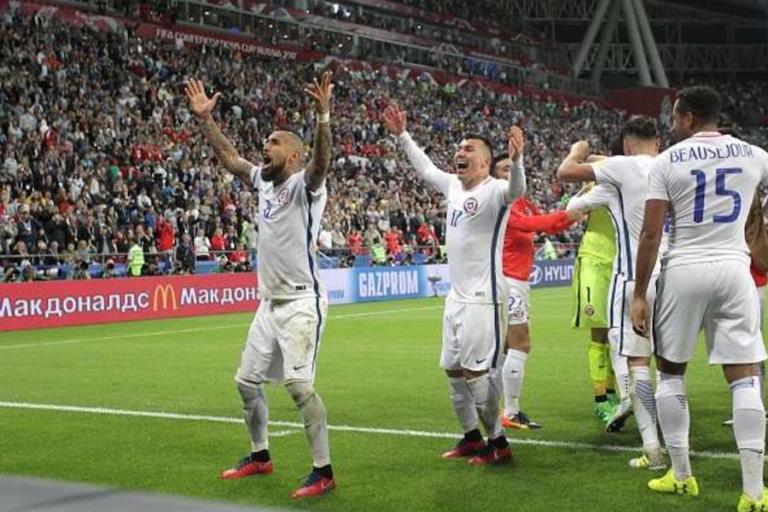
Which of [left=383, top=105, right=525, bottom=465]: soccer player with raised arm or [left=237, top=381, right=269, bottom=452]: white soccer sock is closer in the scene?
[left=237, top=381, right=269, bottom=452]: white soccer sock

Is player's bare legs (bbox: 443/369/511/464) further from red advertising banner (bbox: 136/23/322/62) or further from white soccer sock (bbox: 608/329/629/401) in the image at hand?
red advertising banner (bbox: 136/23/322/62)

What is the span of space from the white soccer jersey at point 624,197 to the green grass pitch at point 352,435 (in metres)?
1.44

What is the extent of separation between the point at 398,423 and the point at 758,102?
7064cm

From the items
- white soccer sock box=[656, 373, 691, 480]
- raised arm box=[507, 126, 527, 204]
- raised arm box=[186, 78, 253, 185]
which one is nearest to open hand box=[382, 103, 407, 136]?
raised arm box=[186, 78, 253, 185]

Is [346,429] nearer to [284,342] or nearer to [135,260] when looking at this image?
[284,342]

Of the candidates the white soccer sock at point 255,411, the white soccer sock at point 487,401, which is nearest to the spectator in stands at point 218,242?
Result: the white soccer sock at point 255,411

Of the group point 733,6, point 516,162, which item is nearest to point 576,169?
point 516,162

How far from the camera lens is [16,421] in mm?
9797

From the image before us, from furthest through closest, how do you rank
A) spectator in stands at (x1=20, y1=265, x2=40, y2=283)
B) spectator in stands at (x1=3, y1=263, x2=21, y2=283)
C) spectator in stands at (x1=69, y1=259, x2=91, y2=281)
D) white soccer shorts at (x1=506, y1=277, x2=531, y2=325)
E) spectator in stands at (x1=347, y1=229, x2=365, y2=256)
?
spectator in stands at (x1=347, y1=229, x2=365, y2=256) → spectator in stands at (x1=69, y1=259, x2=91, y2=281) → spectator in stands at (x1=3, y1=263, x2=21, y2=283) → spectator in stands at (x1=20, y1=265, x2=40, y2=283) → white soccer shorts at (x1=506, y1=277, x2=531, y2=325)

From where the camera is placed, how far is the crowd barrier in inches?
819

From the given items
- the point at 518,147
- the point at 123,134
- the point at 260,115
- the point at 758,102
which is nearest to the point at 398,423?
the point at 518,147

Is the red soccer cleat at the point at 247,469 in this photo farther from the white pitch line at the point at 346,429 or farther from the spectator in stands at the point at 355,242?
the spectator in stands at the point at 355,242

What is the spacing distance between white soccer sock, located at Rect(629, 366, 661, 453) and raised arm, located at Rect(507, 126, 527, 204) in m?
1.53

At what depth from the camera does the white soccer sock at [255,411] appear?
23.2 feet
